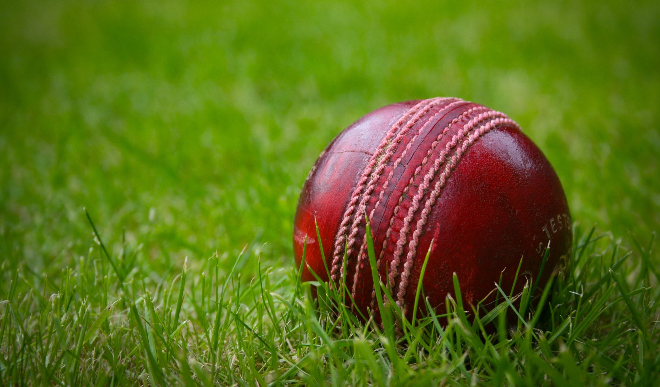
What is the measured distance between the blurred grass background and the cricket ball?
0.95 m

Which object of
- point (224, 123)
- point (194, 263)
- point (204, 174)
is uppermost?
point (224, 123)

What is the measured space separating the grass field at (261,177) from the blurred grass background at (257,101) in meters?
0.02

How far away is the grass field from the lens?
162 centimetres

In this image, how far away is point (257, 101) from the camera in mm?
4879

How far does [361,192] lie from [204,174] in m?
2.19

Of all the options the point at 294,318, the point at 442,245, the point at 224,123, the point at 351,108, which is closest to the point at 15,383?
the point at 294,318

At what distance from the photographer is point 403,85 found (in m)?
4.95

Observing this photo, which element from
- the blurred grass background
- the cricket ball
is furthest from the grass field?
the cricket ball

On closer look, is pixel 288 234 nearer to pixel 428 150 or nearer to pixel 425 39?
pixel 428 150

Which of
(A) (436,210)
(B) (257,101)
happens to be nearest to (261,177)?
(B) (257,101)

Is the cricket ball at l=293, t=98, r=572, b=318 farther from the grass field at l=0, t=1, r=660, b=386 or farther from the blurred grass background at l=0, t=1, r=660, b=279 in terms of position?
the blurred grass background at l=0, t=1, r=660, b=279

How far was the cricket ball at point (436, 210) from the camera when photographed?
5.13 feet

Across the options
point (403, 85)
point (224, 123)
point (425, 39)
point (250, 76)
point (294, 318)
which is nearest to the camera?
point (294, 318)

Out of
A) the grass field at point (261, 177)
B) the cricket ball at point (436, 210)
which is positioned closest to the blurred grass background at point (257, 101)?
the grass field at point (261, 177)
